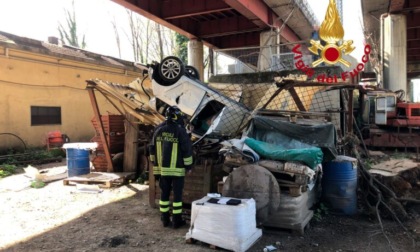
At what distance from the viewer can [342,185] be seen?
560 centimetres

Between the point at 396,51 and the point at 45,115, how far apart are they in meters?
14.9

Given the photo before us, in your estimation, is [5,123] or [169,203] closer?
[169,203]

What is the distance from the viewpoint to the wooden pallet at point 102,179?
24.5 ft

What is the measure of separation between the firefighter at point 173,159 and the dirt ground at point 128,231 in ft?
0.96

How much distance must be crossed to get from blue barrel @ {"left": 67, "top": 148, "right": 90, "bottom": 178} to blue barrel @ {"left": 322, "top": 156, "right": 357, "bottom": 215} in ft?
18.6

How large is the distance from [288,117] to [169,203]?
2.50 meters

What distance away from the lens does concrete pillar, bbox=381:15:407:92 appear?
15152mm

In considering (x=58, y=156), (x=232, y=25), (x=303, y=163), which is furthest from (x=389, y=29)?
(x=58, y=156)

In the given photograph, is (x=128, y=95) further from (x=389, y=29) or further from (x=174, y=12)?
(x=389, y=29)

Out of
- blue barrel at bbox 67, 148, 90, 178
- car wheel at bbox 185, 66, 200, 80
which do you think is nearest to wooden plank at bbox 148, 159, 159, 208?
car wheel at bbox 185, 66, 200, 80

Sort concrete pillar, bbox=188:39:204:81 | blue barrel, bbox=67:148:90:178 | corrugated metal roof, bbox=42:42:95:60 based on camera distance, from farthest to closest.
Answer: concrete pillar, bbox=188:39:204:81
corrugated metal roof, bbox=42:42:95:60
blue barrel, bbox=67:148:90:178

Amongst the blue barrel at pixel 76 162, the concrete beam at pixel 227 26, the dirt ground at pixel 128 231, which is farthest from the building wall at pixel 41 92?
the dirt ground at pixel 128 231

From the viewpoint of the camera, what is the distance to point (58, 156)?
478 inches

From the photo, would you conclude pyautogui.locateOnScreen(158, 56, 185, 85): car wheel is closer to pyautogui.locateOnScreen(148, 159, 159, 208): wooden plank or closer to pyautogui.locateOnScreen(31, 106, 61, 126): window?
pyautogui.locateOnScreen(148, 159, 159, 208): wooden plank
